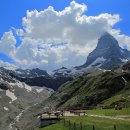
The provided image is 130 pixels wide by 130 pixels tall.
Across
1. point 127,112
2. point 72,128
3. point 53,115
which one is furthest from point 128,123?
point 53,115

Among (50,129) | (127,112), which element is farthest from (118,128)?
(127,112)

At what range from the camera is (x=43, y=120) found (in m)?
93.3

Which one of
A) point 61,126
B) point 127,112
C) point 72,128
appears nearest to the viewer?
point 72,128

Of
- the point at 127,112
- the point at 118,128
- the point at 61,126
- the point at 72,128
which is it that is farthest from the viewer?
the point at 127,112

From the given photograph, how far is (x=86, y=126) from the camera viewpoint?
220 feet

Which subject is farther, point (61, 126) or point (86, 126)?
point (61, 126)

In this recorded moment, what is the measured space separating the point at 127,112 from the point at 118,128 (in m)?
31.1

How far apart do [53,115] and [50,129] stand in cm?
2802

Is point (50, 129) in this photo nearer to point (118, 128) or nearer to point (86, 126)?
point (86, 126)

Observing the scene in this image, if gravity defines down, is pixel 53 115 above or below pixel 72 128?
above

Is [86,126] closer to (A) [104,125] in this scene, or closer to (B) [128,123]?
(A) [104,125]

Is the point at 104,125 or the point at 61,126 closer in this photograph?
the point at 104,125

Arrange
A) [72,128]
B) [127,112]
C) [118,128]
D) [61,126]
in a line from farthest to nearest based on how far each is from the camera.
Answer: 1. [127,112]
2. [61,126]
3. [72,128]
4. [118,128]

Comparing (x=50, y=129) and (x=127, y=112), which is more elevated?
(x=127, y=112)
